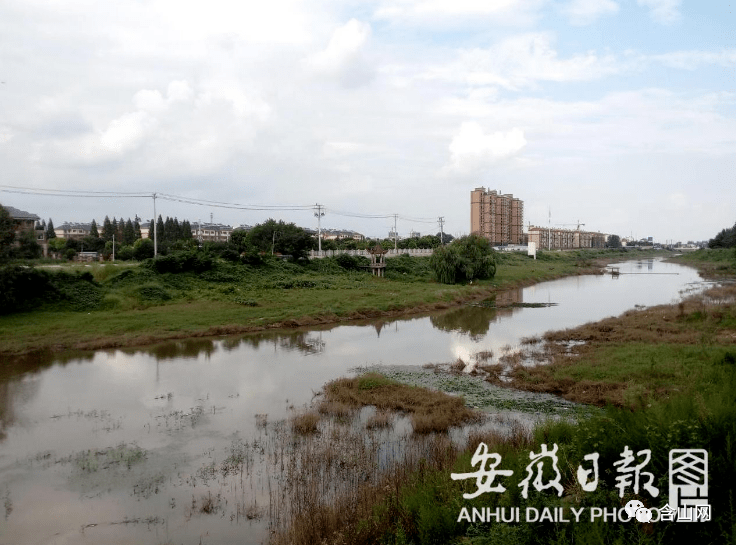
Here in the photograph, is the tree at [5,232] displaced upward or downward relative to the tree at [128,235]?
downward

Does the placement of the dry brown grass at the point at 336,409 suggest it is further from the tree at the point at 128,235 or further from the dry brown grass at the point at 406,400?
the tree at the point at 128,235

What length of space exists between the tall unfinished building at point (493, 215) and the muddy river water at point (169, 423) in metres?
72.4

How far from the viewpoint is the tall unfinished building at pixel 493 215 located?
95.2 metres

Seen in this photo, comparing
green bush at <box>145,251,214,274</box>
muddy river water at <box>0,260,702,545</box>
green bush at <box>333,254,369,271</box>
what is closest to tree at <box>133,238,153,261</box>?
green bush at <box>145,251,214,274</box>

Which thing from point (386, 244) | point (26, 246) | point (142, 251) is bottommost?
point (26, 246)

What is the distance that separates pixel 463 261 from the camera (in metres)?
41.7

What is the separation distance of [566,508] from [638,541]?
2.57 feet

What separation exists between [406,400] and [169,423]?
5447mm

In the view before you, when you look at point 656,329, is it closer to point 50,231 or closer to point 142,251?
point 142,251

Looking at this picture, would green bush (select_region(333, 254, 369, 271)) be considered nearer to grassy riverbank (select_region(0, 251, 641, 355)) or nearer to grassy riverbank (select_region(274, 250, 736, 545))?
grassy riverbank (select_region(0, 251, 641, 355))

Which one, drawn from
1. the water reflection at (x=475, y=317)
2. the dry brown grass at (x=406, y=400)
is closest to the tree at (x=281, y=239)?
the water reflection at (x=475, y=317)

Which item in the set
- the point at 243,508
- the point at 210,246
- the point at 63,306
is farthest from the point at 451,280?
the point at 243,508

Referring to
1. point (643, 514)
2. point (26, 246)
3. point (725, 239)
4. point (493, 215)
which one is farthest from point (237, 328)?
point (725, 239)

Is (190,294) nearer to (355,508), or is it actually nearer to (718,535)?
(355,508)
